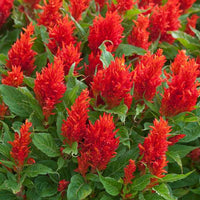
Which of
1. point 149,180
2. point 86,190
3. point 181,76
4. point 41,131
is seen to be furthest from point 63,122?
point 181,76

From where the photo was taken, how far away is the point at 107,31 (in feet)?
7.71

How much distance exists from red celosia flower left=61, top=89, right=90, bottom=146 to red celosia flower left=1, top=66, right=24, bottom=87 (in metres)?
0.49

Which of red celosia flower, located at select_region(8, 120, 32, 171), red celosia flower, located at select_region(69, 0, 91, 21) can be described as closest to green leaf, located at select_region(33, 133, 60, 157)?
red celosia flower, located at select_region(8, 120, 32, 171)

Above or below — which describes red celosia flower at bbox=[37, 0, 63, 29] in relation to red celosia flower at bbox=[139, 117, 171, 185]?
above

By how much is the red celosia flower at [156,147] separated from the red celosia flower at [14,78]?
0.92 metres

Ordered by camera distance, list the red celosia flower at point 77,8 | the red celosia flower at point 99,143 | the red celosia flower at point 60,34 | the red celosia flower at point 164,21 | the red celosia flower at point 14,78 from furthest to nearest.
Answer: the red celosia flower at point 164,21, the red celosia flower at point 77,8, the red celosia flower at point 60,34, the red celosia flower at point 14,78, the red celosia flower at point 99,143

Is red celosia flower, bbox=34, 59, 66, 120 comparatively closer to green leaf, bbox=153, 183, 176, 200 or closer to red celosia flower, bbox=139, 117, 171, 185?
red celosia flower, bbox=139, 117, 171, 185

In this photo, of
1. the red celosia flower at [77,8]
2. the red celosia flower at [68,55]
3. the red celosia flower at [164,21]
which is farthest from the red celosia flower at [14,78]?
the red celosia flower at [164,21]

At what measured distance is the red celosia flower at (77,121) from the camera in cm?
185

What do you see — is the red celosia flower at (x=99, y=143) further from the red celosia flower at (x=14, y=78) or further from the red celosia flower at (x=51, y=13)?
the red celosia flower at (x=51, y=13)

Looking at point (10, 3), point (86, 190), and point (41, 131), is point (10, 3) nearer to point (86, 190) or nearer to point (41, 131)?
point (41, 131)

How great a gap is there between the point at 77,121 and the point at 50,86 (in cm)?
27

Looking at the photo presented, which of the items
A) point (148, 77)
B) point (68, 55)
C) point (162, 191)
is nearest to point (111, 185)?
point (162, 191)

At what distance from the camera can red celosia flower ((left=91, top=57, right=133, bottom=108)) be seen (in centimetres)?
196
